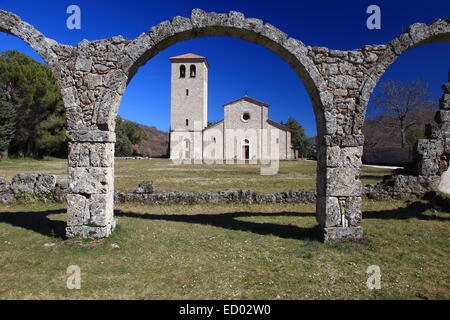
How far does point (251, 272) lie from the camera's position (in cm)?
416

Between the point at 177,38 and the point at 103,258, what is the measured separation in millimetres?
4618

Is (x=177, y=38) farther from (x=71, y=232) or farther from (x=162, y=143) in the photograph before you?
(x=162, y=143)

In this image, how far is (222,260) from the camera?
15.1 ft

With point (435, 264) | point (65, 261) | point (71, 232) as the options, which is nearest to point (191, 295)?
point (65, 261)

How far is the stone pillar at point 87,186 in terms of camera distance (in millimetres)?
5145

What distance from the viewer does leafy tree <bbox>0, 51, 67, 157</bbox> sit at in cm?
2669

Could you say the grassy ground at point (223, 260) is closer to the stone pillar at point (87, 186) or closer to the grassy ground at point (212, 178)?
the stone pillar at point (87, 186)

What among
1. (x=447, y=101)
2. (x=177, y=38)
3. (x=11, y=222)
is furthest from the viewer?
(x=447, y=101)

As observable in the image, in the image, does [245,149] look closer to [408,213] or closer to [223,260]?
[408,213]

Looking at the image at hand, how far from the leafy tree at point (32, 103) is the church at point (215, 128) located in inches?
659

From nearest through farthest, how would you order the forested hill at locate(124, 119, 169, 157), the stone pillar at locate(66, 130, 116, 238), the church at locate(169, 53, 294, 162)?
the stone pillar at locate(66, 130, 116, 238), the church at locate(169, 53, 294, 162), the forested hill at locate(124, 119, 169, 157)

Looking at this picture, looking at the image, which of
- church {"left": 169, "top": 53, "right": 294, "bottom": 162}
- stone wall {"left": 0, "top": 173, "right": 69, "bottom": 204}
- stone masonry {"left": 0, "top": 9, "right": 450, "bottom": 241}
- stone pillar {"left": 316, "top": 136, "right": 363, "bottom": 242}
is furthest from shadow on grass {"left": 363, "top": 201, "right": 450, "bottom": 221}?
church {"left": 169, "top": 53, "right": 294, "bottom": 162}

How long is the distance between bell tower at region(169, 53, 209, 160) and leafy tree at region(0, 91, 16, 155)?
809 inches

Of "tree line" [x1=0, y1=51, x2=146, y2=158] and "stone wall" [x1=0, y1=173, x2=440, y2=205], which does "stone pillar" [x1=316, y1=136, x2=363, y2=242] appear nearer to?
"stone wall" [x1=0, y1=173, x2=440, y2=205]
